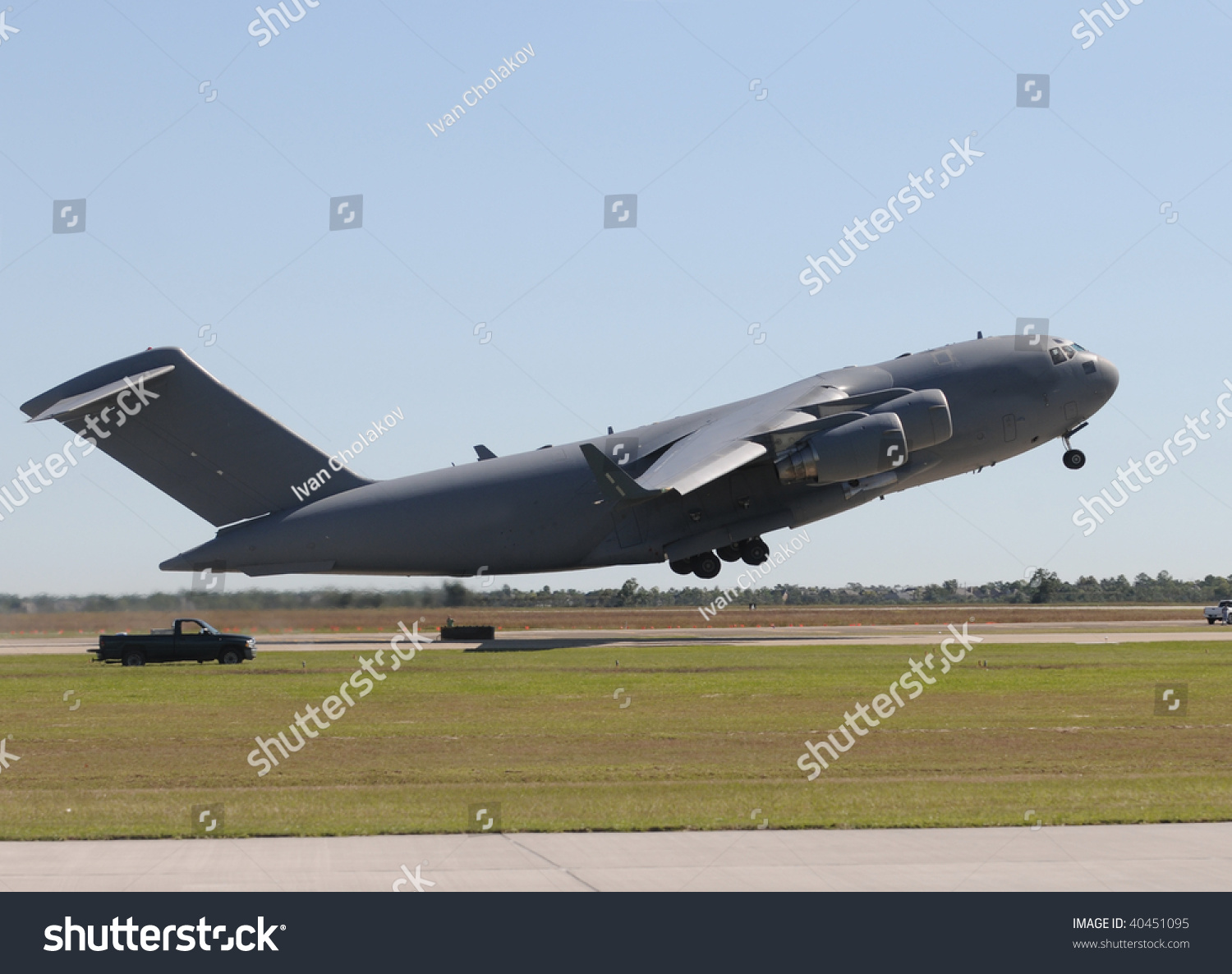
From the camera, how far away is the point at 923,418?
121 feet

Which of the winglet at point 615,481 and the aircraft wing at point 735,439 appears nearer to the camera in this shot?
the winglet at point 615,481

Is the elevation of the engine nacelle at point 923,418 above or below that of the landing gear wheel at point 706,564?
above

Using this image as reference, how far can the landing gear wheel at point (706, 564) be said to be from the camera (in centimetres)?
4081

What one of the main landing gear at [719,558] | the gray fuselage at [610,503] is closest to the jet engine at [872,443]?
the gray fuselage at [610,503]

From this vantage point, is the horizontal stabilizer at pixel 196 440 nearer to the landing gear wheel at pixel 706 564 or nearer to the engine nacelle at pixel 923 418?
the landing gear wheel at pixel 706 564

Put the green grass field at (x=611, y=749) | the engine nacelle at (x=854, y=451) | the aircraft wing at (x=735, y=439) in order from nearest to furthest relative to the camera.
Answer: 1. the green grass field at (x=611, y=749)
2. the aircraft wing at (x=735, y=439)
3. the engine nacelle at (x=854, y=451)

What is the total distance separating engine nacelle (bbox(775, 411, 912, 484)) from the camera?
36062 mm

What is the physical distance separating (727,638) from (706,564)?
5264 millimetres

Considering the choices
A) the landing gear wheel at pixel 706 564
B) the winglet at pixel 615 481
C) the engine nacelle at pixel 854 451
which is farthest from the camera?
the landing gear wheel at pixel 706 564

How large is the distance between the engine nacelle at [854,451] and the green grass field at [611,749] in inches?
237

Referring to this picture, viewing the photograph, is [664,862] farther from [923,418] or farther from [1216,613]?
[1216,613]

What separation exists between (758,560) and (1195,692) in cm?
1678

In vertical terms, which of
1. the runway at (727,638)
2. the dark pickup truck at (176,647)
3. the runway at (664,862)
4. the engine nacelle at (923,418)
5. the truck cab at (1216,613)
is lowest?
the runway at (664,862)
